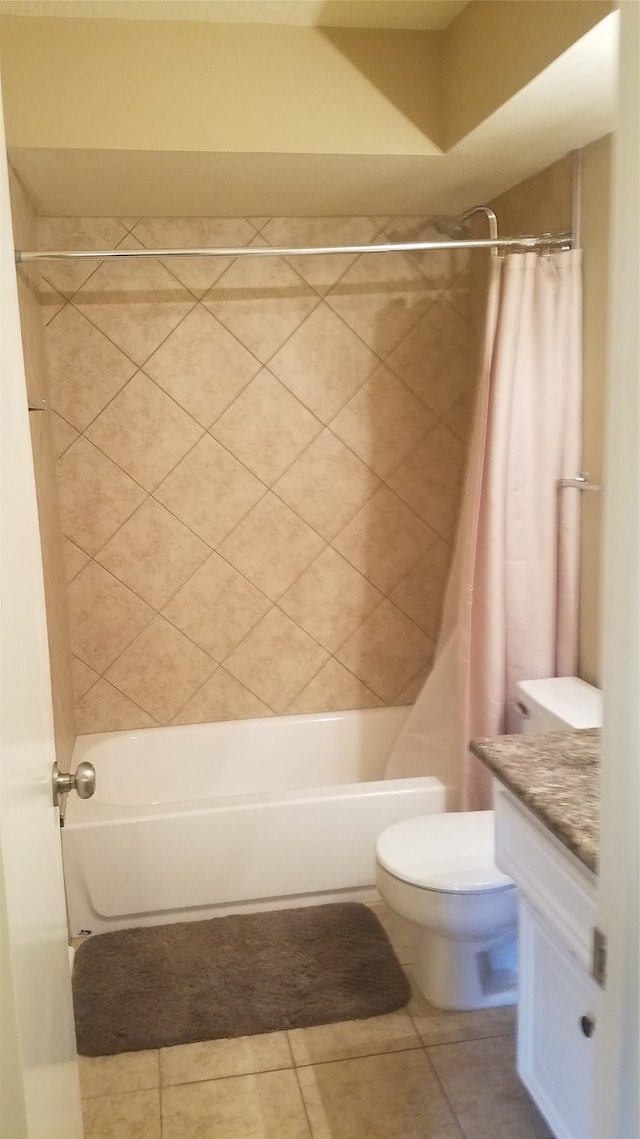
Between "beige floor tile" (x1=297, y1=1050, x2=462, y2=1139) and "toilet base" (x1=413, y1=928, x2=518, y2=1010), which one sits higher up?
"toilet base" (x1=413, y1=928, x2=518, y2=1010)

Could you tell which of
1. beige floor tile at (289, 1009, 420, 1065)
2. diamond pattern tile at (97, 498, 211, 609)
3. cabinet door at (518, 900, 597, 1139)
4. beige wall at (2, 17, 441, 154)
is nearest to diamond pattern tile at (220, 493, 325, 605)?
diamond pattern tile at (97, 498, 211, 609)

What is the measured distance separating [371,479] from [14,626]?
2183mm

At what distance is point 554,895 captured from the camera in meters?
1.40

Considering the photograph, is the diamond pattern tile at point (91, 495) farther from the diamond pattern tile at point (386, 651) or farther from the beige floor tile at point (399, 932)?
the beige floor tile at point (399, 932)

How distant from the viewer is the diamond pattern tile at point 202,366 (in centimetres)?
291

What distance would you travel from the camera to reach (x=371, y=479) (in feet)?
10.3

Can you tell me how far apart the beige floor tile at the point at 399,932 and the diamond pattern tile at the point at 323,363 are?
5.37ft

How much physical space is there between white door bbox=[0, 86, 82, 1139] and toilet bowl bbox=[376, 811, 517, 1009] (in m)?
0.94

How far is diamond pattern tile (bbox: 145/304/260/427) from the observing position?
291 cm

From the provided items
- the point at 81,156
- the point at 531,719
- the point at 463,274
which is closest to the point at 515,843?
the point at 531,719

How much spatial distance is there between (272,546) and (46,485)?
82cm

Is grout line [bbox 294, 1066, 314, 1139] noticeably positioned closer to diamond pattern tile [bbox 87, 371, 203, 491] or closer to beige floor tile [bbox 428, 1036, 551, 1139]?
beige floor tile [bbox 428, 1036, 551, 1139]

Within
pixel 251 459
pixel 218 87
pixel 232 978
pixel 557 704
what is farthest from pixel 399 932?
pixel 218 87

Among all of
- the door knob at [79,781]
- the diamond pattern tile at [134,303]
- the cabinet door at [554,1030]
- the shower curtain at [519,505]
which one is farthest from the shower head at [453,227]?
the door knob at [79,781]
